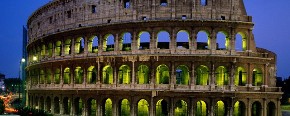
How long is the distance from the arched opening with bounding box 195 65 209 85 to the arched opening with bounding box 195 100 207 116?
1.64 metres

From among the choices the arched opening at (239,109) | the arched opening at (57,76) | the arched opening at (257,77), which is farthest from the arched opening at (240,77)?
the arched opening at (57,76)

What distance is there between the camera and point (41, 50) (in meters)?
43.1

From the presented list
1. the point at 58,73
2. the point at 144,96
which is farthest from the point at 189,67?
the point at 58,73

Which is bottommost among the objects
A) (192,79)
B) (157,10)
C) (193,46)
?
(192,79)

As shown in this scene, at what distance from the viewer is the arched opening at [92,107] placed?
36125 millimetres

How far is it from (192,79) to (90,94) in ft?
30.9

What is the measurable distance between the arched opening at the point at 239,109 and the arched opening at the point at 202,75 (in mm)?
3273

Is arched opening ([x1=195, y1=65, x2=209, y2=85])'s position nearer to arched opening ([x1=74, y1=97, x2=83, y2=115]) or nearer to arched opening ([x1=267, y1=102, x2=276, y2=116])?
arched opening ([x1=267, y1=102, x2=276, y2=116])

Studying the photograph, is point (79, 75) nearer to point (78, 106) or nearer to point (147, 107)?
point (78, 106)

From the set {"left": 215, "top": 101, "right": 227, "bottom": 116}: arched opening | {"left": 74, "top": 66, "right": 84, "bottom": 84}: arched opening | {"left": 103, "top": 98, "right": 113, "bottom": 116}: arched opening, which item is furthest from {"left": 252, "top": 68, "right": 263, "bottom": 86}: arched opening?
{"left": 74, "top": 66, "right": 84, "bottom": 84}: arched opening

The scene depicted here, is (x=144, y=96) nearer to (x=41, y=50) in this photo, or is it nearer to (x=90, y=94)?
(x=90, y=94)

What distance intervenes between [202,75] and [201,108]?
9.00 feet

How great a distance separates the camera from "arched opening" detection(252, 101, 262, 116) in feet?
107

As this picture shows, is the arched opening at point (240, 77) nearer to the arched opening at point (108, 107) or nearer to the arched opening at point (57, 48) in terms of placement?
the arched opening at point (108, 107)
